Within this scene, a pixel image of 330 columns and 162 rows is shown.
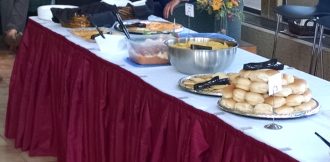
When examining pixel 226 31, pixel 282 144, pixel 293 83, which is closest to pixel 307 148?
pixel 282 144

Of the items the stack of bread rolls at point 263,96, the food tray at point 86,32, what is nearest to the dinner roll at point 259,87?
the stack of bread rolls at point 263,96

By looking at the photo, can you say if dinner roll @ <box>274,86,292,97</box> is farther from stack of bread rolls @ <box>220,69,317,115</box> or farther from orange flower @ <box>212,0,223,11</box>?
orange flower @ <box>212,0,223,11</box>

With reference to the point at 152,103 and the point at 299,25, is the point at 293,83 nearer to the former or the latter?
the point at 152,103

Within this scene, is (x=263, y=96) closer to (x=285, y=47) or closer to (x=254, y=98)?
(x=254, y=98)

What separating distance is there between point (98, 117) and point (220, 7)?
5.12ft

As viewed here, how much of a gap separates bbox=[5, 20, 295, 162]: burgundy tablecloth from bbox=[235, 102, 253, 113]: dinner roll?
63 mm

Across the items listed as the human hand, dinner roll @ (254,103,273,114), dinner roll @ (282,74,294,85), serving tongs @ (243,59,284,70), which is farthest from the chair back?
dinner roll @ (254,103,273,114)

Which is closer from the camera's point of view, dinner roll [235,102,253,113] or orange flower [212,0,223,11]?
dinner roll [235,102,253,113]

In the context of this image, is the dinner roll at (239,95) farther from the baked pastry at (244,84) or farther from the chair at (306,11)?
the chair at (306,11)

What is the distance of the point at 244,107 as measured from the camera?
5.02 feet

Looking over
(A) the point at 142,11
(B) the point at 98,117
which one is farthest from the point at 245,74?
(A) the point at 142,11

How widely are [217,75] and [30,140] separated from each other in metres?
1.29

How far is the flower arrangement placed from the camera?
139 inches

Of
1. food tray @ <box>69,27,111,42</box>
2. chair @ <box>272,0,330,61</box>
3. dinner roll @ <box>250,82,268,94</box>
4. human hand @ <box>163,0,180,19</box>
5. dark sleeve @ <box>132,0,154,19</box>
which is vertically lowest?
chair @ <box>272,0,330,61</box>
